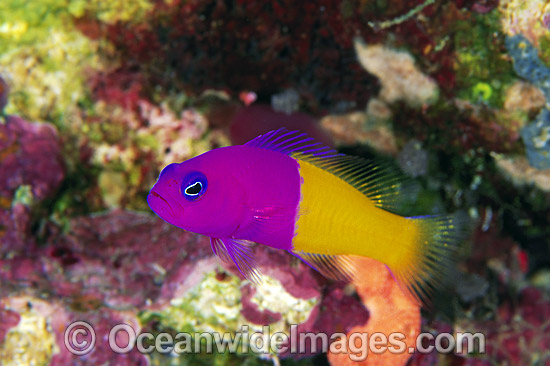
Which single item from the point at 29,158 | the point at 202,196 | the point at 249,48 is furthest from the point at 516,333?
the point at 29,158

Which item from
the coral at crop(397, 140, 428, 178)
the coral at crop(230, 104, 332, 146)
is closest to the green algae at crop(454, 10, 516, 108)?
the coral at crop(397, 140, 428, 178)

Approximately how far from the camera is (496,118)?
11.7 feet

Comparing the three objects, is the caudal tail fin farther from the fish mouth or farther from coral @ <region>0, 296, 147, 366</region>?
coral @ <region>0, 296, 147, 366</region>

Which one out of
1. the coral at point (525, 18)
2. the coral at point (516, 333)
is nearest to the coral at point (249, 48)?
the coral at point (525, 18)

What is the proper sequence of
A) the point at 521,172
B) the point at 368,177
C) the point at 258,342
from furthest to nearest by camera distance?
→ the point at 521,172 < the point at 258,342 < the point at 368,177

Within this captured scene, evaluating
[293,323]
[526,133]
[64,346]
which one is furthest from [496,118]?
[64,346]

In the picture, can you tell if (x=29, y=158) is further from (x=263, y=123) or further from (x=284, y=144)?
(x=284, y=144)

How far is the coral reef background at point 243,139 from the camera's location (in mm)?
3154

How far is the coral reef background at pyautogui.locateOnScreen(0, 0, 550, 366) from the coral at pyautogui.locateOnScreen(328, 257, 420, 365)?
0.6 inches

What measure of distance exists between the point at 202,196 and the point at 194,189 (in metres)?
0.06

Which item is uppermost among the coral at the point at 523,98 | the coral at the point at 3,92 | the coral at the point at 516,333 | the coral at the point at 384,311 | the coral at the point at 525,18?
the coral at the point at 525,18

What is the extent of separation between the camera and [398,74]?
157 inches

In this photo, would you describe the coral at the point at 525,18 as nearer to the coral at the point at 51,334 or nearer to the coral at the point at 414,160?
the coral at the point at 414,160

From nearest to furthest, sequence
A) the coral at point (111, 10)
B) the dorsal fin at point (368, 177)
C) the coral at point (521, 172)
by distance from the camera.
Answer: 1. the dorsal fin at point (368, 177)
2. the coral at point (521, 172)
3. the coral at point (111, 10)
